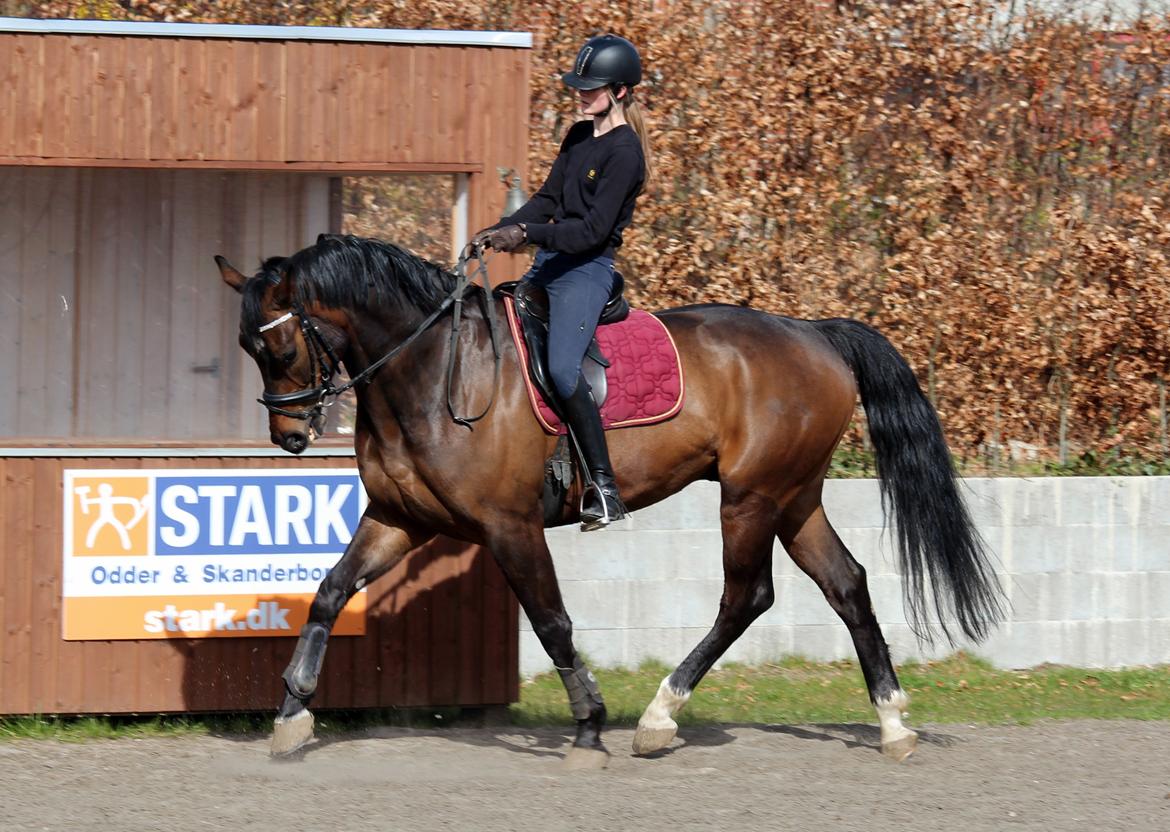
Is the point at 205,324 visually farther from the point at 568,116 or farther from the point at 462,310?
the point at 568,116

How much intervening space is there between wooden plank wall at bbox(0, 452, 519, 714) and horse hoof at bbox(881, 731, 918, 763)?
6.40ft

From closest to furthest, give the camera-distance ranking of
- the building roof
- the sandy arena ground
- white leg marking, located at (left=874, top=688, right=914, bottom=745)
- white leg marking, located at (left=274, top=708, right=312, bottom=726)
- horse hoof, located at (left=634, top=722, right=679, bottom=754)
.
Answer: the sandy arena ground < white leg marking, located at (left=274, top=708, right=312, bottom=726) < horse hoof, located at (left=634, top=722, right=679, bottom=754) < white leg marking, located at (left=874, top=688, right=914, bottom=745) < the building roof

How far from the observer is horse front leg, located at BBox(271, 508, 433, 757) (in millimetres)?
6133

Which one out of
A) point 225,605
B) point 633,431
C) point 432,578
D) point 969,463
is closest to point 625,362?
point 633,431

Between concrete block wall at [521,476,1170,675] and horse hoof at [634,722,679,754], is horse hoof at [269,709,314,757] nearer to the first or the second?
horse hoof at [634,722,679,754]

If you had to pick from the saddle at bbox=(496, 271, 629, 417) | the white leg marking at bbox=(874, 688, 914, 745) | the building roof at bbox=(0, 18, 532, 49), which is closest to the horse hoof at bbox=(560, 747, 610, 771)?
the white leg marking at bbox=(874, 688, 914, 745)

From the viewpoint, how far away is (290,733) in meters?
6.18

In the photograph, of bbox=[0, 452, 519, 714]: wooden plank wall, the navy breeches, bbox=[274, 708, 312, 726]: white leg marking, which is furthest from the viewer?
bbox=[0, 452, 519, 714]: wooden plank wall

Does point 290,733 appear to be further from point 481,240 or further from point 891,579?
point 891,579

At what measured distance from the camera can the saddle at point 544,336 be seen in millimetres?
6043

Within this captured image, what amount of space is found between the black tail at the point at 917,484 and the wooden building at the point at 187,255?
1969 mm

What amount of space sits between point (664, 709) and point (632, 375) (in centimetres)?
150

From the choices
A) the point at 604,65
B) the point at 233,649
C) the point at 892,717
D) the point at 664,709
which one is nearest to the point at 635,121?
the point at 604,65

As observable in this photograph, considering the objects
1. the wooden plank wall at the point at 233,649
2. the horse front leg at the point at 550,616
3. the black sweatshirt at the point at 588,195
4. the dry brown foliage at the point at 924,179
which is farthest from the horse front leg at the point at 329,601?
the dry brown foliage at the point at 924,179
